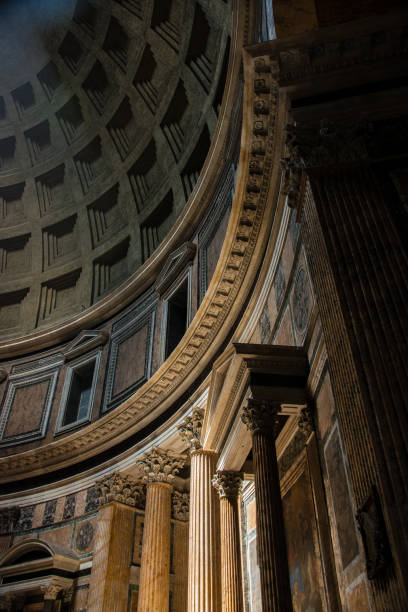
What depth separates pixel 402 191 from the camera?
4.92 m

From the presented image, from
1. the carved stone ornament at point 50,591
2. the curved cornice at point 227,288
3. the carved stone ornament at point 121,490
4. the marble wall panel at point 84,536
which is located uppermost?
the curved cornice at point 227,288

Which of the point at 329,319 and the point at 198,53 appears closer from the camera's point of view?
the point at 329,319

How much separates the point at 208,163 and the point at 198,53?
5091 mm

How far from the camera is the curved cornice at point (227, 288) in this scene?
24.2ft

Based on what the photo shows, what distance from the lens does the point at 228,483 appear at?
23.0 feet

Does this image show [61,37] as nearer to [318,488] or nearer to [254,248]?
[254,248]

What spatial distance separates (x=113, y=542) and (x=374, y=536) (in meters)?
9.16

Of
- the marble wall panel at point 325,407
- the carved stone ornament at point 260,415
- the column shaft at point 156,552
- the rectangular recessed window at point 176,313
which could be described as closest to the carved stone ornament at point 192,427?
the column shaft at point 156,552

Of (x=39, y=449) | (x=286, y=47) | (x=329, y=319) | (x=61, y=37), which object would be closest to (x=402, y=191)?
(x=329, y=319)

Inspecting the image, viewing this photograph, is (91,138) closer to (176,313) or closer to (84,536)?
(176,313)

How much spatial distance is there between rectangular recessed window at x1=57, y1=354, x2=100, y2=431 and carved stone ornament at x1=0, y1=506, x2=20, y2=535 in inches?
98.9

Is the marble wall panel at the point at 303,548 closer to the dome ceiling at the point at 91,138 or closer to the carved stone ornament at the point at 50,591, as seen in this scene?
the carved stone ornament at the point at 50,591

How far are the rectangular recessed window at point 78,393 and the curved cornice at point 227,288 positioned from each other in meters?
1.33

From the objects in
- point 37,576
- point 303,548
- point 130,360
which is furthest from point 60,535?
point 303,548
